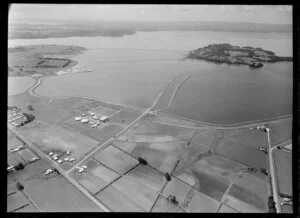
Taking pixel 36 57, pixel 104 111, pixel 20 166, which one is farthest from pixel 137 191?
pixel 36 57

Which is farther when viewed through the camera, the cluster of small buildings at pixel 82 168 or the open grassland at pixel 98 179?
the cluster of small buildings at pixel 82 168

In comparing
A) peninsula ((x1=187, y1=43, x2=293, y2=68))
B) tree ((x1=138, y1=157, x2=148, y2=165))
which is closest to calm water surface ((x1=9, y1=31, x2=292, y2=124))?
peninsula ((x1=187, y1=43, x2=293, y2=68))

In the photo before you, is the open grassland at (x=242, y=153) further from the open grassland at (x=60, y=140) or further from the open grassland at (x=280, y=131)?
the open grassland at (x=60, y=140)

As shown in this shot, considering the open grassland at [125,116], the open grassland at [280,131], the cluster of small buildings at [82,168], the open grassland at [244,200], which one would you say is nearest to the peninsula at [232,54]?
the open grassland at [280,131]

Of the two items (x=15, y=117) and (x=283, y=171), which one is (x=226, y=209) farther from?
(x=15, y=117)

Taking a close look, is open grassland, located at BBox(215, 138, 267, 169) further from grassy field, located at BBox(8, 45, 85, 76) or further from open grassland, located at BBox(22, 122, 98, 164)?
grassy field, located at BBox(8, 45, 85, 76)
